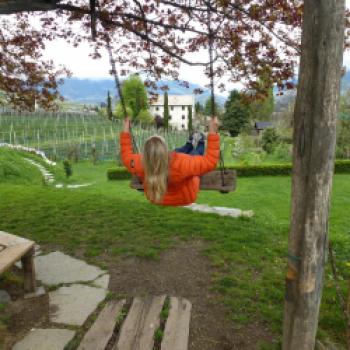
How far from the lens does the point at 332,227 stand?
7613mm

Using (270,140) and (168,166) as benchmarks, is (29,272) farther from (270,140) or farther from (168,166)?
(270,140)

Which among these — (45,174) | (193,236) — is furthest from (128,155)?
(45,174)

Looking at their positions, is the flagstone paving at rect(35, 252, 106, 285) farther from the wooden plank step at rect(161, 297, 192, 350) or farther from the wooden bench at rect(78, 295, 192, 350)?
the wooden plank step at rect(161, 297, 192, 350)

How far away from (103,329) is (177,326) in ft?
2.01

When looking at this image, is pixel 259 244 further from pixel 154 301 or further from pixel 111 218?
pixel 111 218

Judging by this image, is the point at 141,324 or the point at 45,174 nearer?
the point at 141,324

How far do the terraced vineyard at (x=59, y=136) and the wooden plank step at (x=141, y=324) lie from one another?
1505 cm

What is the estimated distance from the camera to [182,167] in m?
3.33

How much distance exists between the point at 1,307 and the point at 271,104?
61.4 meters

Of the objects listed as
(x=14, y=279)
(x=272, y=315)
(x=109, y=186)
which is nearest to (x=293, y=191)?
(x=272, y=315)

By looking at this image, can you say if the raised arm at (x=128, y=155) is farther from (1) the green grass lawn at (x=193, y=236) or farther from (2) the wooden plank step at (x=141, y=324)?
(1) the green grass lawn at (x=193, y=236)

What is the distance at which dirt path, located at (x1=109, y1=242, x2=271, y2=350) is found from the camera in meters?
3.05

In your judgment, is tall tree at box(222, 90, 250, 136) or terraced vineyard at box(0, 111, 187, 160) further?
tall tree at box(222, 90, 250, 136)

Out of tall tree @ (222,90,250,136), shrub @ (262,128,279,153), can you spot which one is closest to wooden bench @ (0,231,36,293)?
shrub @ (262,128,279,153)
